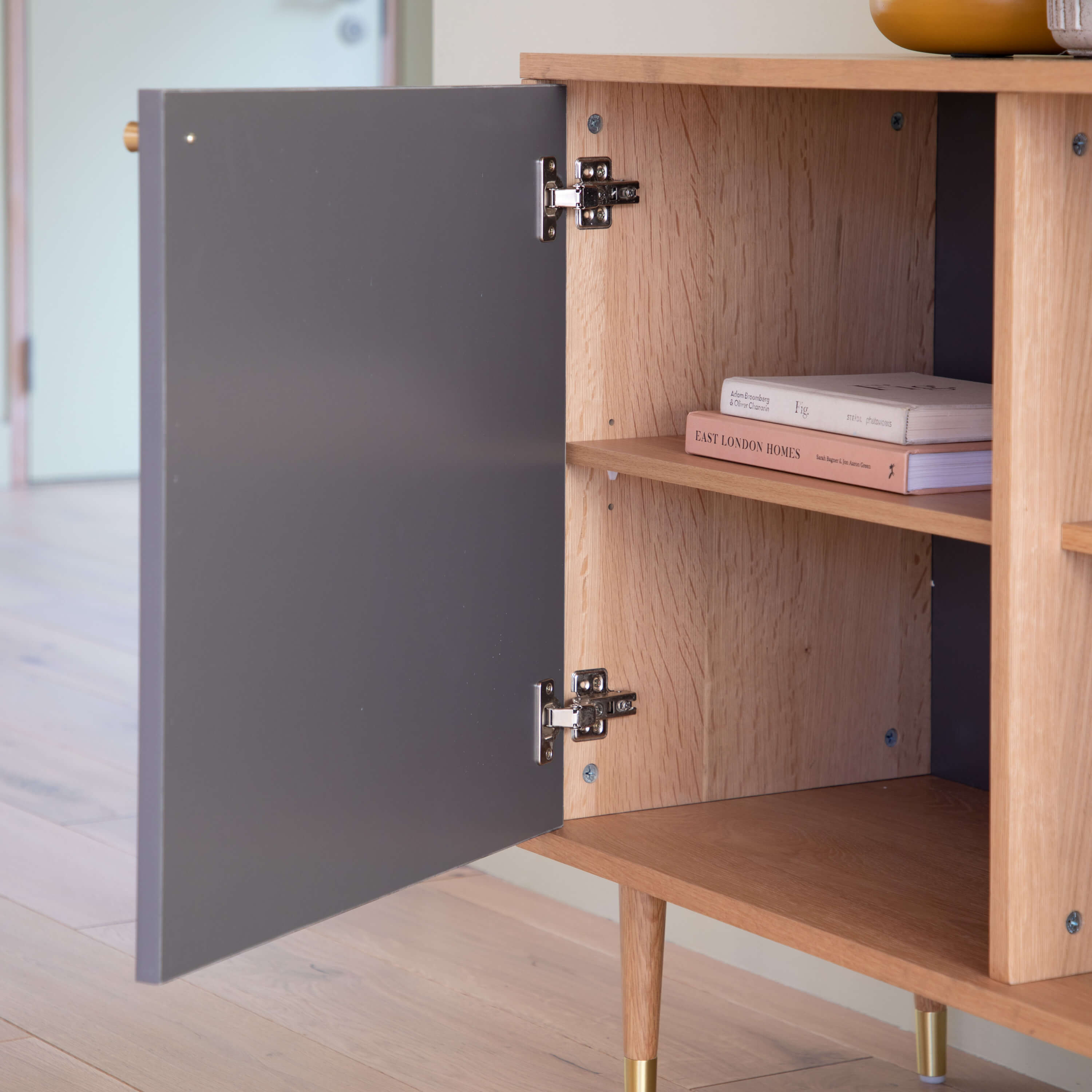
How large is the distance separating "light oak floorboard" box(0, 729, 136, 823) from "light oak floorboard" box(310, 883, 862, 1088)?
1.59 feet

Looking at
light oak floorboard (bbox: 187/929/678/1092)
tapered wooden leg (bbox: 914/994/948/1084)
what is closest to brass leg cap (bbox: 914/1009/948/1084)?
tapered wooden leg (bbox: 914/994/948/1084)

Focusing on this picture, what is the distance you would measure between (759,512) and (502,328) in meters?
0.32

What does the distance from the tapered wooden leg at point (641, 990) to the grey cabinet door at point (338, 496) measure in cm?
14

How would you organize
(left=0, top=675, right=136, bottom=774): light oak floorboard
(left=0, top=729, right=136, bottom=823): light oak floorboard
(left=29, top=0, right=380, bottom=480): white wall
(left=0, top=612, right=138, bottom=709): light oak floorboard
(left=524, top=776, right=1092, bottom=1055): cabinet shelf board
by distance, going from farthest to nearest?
(left=29, top=0, right=380, bottom=480): white wall
(left=0, top=612, right=138, bottom=709): light oak floorboard
(left=0, top=675, right=136, bottom=774): light oak floorboard
(left=0, top=729, right=136, bottom=823): light oak floorboard
(left=524, top=776, right=1092, bottom=1055): cabinet shelf board

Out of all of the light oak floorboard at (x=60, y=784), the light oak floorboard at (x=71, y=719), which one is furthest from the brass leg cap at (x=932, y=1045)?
the light oak floorboard at (x=71, y=719)

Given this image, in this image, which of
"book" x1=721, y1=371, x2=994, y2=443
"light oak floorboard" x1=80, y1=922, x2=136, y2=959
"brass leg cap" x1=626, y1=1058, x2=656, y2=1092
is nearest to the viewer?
"book" x1=721, y1=371, x2=994, y2=443

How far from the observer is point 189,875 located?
97 cm

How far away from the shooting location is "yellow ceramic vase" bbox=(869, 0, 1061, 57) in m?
1.11

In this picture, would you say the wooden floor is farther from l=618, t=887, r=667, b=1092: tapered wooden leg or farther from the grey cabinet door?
the grey cabinet door

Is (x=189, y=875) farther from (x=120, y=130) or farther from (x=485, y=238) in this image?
(x=120, y=130)

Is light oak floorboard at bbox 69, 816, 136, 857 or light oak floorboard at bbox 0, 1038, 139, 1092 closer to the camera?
light oak floorboard at bbox 0, 1038, 139, 1092

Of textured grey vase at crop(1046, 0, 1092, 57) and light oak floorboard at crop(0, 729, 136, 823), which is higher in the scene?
textured grey vase at crop(1046, 0, 1092, 57)

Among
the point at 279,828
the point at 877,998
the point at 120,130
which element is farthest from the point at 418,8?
the point at 120,130

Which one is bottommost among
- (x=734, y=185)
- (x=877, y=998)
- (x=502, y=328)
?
(x=877, y=998)
